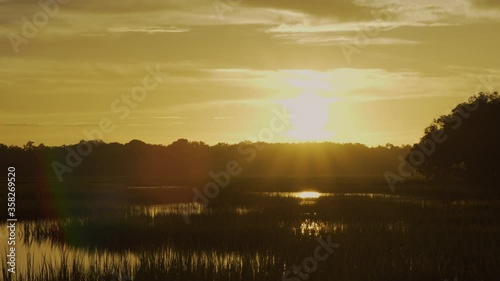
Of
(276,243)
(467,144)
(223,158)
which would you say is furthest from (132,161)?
(276,243)

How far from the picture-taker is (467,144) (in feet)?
226

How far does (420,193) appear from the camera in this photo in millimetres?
65438

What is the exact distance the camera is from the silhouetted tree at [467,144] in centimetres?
6731

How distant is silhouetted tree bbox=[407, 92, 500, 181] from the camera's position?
221 feet

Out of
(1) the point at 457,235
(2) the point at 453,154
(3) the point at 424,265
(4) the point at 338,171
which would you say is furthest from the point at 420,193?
(4) the point at 338,171

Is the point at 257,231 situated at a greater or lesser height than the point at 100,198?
lesser

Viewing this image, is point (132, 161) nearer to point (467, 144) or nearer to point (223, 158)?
point (223, 158)

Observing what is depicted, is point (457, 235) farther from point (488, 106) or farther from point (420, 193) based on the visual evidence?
point (488, 106)

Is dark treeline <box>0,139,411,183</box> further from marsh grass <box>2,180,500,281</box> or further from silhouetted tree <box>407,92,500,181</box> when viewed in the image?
marsh grass <box>2,180,500,281</box>

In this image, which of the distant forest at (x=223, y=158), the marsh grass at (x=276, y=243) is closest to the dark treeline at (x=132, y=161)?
the distant forest at (x=223, y=158)

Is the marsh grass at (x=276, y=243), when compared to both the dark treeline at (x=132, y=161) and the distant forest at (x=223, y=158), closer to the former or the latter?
the distant forest at (x=223, y=158)

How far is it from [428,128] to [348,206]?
122 ft

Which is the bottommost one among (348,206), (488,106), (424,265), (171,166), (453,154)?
(424,265)

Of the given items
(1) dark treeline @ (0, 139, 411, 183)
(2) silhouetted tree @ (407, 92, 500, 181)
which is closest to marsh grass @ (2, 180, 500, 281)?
(2) silhouetted tree @ (407, 92, 500, 181)
